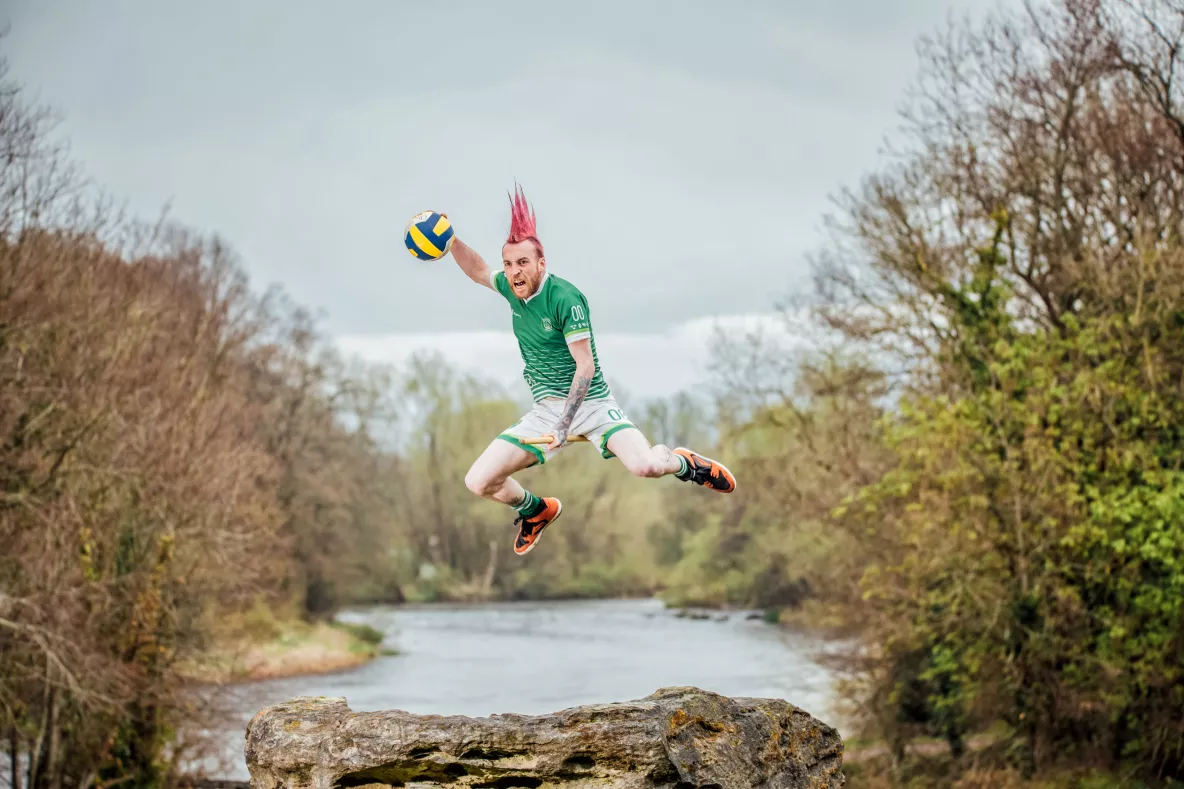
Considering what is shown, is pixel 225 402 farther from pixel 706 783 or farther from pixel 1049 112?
pixel 706 783

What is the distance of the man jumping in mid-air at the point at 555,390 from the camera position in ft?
26.6

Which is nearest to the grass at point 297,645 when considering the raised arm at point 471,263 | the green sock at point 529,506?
the green sock at point 529,506

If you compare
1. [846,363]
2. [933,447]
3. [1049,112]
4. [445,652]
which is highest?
[1049,112]

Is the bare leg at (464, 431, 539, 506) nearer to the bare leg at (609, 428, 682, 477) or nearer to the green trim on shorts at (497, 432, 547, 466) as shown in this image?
the green trim on shorts at (497, 432, 547, 466)

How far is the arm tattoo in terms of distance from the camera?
8.16m

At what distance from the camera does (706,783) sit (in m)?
8.24

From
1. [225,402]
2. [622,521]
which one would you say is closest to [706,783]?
[225,402]

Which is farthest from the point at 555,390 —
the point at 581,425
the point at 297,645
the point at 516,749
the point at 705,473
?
the point at 297,645

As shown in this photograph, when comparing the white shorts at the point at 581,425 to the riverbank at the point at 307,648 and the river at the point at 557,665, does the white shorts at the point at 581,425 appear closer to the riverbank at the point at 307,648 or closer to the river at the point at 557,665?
the river at the point at 557,665

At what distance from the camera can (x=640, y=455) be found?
8.00 metres

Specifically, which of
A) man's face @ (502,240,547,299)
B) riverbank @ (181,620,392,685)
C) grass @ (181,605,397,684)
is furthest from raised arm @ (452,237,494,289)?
riverbank @ (181,620,392,685)

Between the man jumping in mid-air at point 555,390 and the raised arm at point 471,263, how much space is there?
0.18 m

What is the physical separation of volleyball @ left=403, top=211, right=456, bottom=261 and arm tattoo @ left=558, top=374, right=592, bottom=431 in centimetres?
124

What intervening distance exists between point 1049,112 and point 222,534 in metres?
16.1
